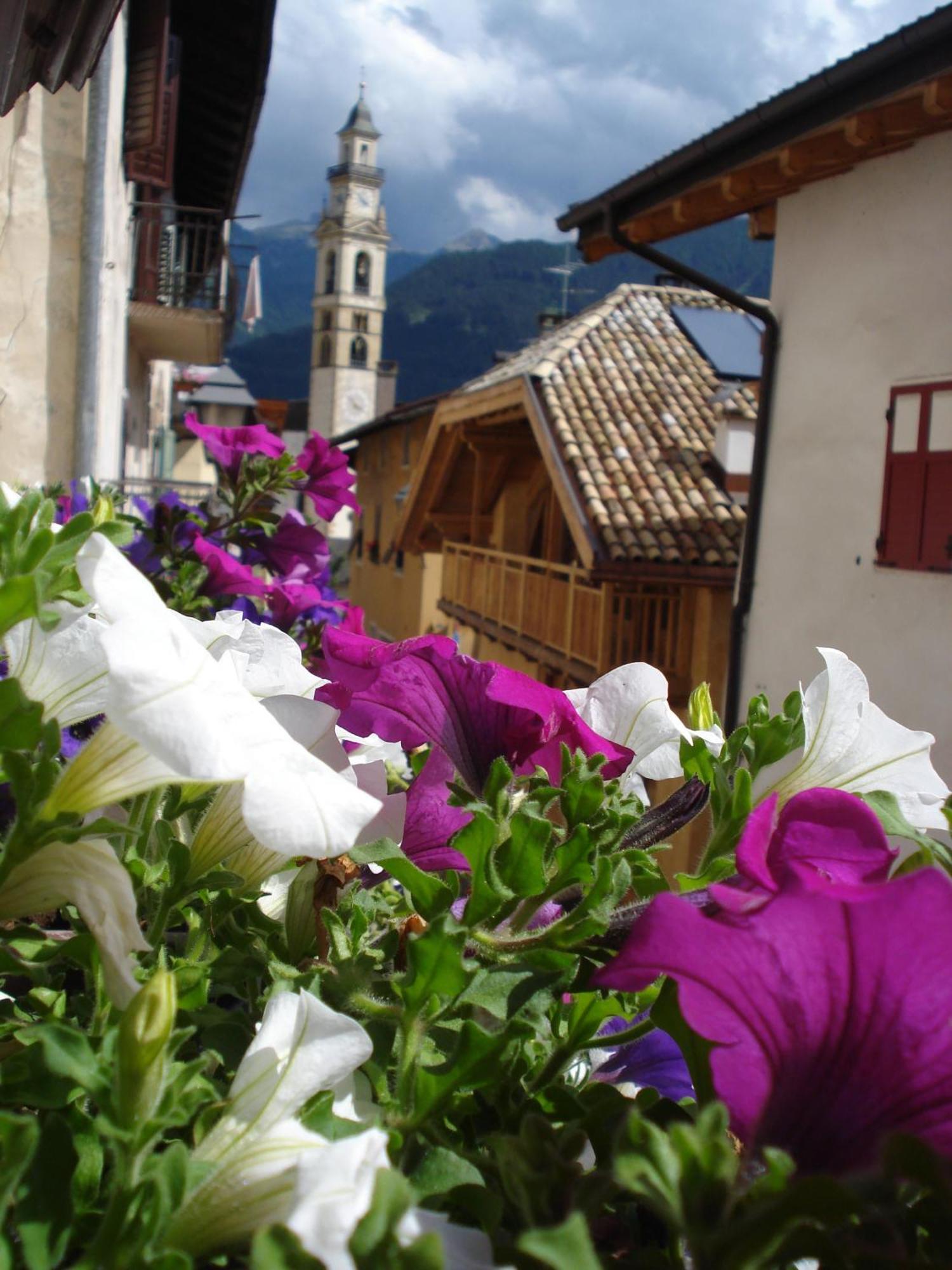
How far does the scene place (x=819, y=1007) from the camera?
45cm

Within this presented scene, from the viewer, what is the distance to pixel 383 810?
0.65 m

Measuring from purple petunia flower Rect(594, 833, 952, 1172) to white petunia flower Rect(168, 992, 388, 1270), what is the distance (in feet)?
0.36

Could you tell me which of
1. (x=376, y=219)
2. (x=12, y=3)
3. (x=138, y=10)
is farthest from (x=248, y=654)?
(x=376, y=219)

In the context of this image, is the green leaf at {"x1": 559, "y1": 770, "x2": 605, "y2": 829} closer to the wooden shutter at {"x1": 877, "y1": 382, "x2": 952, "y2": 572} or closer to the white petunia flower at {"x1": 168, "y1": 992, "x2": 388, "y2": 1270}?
the white petunia flower at {"x1": 168, "y1": 992, "x2": 388, "y2": 1270}

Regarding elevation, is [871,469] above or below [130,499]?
above

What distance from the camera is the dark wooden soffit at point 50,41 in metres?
2.01

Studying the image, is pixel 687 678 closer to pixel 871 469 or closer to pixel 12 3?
pixel 871 469

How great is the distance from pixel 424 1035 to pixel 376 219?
78520 millimetres

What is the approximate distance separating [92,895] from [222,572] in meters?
1.35

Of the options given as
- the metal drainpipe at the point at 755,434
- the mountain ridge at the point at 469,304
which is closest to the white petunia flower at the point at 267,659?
the metal drainpipe at the point at 755,434

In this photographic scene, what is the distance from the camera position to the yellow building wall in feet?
66.7

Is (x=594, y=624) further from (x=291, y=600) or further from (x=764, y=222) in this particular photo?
(x=291, y=600)

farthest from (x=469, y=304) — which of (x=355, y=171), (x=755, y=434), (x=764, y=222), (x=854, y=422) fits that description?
(x=854, y=422)

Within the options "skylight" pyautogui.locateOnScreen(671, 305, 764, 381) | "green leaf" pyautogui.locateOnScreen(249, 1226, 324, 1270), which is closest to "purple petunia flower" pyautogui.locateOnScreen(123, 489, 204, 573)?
"green leaf" pyautogui.locateOnScreen(249, 1226, 324, 1270)
